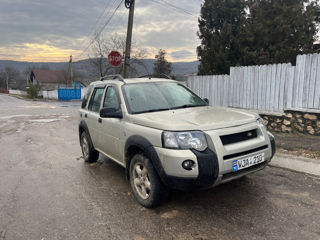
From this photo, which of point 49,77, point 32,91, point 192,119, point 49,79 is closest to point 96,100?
point 192,119

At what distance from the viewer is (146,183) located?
140 inches

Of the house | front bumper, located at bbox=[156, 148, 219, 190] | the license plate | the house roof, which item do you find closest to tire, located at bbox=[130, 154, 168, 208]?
front bumper, located at bbox=[156, 148, 219, 190]

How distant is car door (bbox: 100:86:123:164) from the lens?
13.6 feet

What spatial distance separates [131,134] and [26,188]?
220 cm

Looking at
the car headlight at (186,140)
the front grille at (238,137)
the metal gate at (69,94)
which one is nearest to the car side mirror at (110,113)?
the car headlight at (186,140)

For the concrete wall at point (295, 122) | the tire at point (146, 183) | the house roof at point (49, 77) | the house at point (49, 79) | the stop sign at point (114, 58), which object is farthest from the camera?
the house roof at point (49, 77)

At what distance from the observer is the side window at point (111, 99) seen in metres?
4.37

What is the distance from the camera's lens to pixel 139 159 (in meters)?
3.56

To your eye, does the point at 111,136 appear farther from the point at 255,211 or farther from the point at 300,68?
the point at 300,68

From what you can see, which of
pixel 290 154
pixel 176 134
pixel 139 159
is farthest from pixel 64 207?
pixel 290 154

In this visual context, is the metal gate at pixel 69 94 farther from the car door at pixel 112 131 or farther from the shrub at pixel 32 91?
the car door at pixel 112 131

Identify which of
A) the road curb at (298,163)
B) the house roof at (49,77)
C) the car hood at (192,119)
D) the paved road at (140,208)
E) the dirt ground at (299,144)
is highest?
the house roof at (49,77)

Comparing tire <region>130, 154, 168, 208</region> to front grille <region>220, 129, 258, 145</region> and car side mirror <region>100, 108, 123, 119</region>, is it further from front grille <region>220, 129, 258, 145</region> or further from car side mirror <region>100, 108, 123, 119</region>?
front grille <region>220, 129, 258, 145</region>

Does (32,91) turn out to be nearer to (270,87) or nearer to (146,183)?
(270,87)
